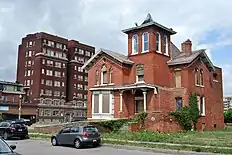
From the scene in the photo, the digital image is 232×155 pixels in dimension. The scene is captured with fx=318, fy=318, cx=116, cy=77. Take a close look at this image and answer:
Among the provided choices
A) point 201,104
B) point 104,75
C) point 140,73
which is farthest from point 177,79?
point 104,75

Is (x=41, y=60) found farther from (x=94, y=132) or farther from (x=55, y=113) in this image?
(x=94, y=132)

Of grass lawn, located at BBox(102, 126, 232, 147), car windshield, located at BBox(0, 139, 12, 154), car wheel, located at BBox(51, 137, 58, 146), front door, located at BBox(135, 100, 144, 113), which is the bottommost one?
car wheel, located at BBox(51, 137, 58, 146)

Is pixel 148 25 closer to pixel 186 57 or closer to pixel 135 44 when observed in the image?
pixel 135 44

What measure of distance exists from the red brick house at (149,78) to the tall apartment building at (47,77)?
5026 centimetres

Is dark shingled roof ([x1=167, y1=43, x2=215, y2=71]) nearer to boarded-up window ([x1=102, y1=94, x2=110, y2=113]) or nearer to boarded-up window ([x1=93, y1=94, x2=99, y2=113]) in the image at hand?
boarded-up window ([x1=102, y1=94, x2=110, y2=113])

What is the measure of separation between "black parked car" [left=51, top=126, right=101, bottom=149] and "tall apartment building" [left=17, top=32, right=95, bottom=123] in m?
63.4

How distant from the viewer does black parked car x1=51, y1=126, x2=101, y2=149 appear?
20.5 meters

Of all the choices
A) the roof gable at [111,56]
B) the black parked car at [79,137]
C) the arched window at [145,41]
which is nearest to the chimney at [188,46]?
the arched window at [145,41]

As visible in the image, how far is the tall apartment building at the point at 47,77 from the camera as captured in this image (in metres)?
87.3

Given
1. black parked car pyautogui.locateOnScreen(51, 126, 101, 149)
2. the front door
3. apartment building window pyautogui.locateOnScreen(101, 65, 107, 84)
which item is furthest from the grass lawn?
apartment building window pyautogui.locateOnScreen(101, 65, 107, 84)

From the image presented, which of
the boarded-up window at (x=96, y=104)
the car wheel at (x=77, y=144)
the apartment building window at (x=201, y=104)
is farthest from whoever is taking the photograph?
the boarded-up window at (x=96, y=104)

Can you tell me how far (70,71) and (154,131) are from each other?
237 feet

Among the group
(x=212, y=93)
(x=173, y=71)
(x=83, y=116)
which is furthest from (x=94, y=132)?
(x=83, y=116)

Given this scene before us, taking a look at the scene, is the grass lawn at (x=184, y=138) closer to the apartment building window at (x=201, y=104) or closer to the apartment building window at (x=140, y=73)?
the apartment building window at (x=201, y=104)
